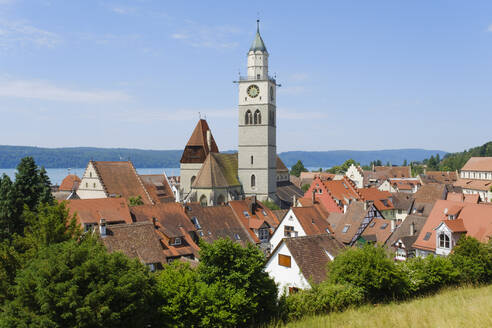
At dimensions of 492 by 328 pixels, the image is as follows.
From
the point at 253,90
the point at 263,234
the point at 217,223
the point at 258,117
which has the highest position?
the point at 253,90

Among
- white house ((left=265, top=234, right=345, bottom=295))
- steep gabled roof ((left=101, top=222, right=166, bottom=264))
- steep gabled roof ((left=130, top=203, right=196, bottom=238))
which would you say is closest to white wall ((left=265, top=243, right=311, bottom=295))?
white house ((left=265, top=234, right=345, bottom=295))

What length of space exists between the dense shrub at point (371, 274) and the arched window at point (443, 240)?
11271mm

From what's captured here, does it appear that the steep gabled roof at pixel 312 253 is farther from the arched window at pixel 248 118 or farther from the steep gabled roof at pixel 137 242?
the arched window at pixel 248 118

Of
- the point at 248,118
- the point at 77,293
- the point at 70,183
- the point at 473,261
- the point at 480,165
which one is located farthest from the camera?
the point at 480,165

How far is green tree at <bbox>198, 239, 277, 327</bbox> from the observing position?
693 inches

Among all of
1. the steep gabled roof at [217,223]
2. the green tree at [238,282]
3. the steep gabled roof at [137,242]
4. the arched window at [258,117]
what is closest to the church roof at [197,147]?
the arched window at [258,117]

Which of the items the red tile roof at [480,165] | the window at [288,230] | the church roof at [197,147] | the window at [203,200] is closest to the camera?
the window at [288,230]

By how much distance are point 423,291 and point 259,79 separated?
193 feet

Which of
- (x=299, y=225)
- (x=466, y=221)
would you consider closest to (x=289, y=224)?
(x=299, y=225)

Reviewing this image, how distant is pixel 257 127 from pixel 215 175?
1270 cm

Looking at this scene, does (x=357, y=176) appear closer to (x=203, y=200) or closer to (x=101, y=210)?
(x=203, y=200)

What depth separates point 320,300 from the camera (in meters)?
20.0

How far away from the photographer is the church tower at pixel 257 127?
7731 cm

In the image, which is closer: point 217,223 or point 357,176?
point 217,223
